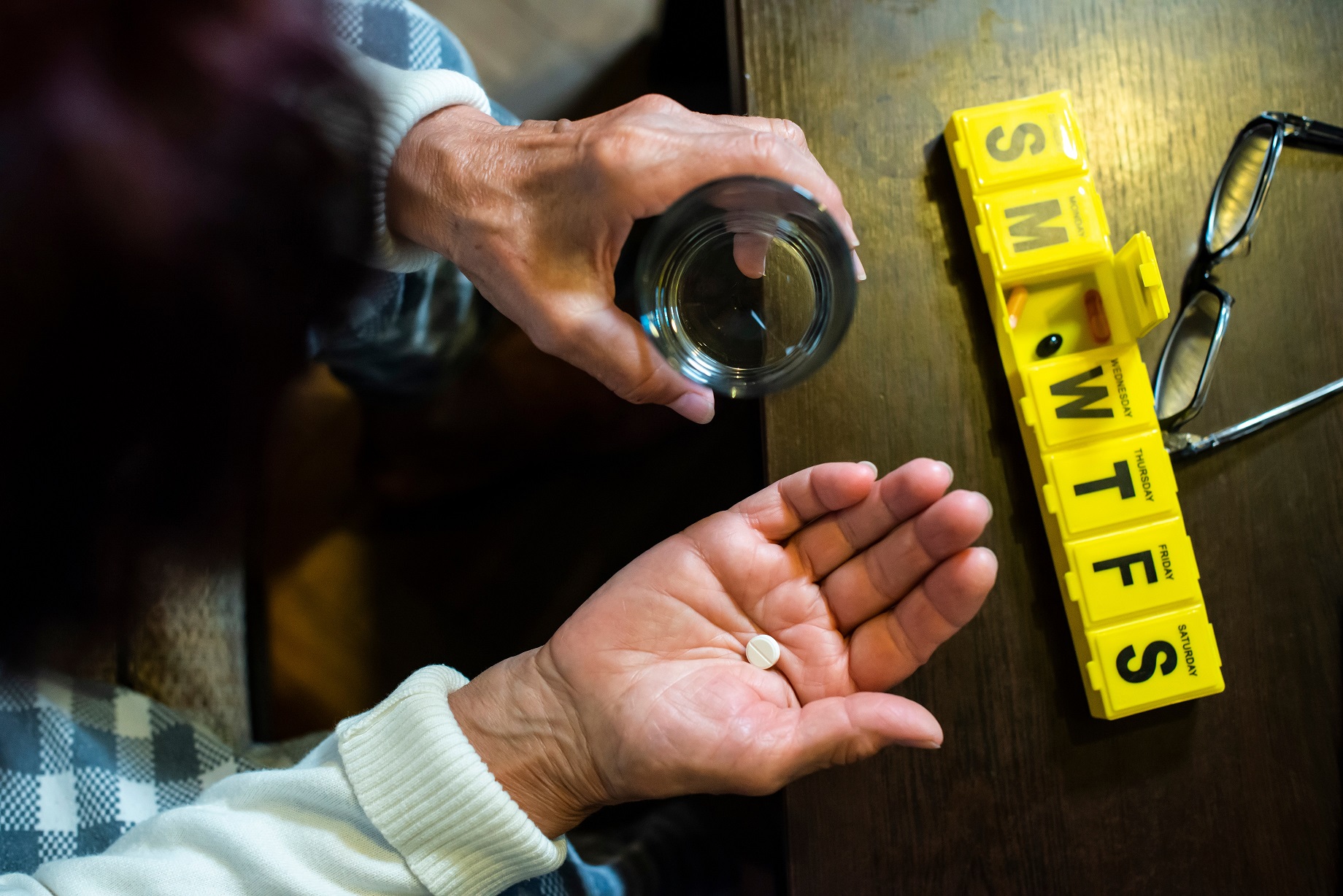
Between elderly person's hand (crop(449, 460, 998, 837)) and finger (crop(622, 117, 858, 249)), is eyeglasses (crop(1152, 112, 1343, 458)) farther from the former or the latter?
finger (crop(622, 117, 858, 249))

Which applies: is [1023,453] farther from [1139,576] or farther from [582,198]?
[582,198]

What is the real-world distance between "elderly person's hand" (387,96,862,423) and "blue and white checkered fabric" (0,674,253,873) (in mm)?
537

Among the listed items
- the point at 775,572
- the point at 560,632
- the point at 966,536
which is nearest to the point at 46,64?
the point at 560,632

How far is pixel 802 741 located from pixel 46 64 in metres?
0.86

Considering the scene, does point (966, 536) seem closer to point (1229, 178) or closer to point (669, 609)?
point (669, 609)

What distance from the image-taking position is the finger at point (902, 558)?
0.60 metres

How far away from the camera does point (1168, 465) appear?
2.17 feet

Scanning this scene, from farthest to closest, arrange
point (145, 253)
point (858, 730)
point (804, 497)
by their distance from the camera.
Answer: point (145, 253)
point (804, 497)
point (858, 730)

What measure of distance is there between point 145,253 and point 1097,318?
3.12 ft

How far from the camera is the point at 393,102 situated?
66 centimetres

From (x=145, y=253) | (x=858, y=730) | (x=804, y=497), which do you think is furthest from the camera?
(x=145, y=253)

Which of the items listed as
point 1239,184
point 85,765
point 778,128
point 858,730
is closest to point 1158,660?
point 858,730

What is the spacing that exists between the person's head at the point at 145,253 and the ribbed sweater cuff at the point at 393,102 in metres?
0.02

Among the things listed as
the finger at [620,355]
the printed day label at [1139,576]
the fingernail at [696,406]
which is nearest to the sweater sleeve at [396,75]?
the finger at [620,355]
